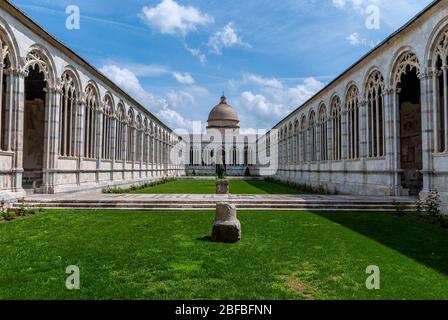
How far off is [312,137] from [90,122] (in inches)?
760

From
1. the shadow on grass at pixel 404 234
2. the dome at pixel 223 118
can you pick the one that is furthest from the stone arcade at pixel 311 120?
the dome at pixel 223 118

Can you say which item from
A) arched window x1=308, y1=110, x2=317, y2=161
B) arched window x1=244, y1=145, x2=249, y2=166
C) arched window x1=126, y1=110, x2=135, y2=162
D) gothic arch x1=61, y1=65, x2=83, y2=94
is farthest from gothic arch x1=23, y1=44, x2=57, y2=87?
arched window x1=244, y1=145, x2=249, y2=166

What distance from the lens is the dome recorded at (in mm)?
73438

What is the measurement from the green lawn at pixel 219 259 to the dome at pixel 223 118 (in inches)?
2473

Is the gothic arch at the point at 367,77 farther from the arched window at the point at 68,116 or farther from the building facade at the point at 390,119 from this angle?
the arched window at the point at 68,116

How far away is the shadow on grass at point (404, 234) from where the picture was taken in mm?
7074

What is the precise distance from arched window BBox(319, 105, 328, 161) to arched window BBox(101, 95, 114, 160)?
55.7ft

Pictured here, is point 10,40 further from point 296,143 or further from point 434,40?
point 296,143

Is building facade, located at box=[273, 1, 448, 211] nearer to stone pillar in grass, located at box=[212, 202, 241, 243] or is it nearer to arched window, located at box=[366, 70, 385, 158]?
arched window, located at box=[366, 70, 385, 158]

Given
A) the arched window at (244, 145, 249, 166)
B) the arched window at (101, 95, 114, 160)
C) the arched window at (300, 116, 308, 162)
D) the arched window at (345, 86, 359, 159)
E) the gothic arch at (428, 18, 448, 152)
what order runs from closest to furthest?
the gothic arch at (428, 18, 448, 152), the arched window at (345, 86, 359, 159), the arched window at (101, 95, 114, 160), the arched window at (300, 116, 308, 162), the arched window at (244, 145, 249, 166)
